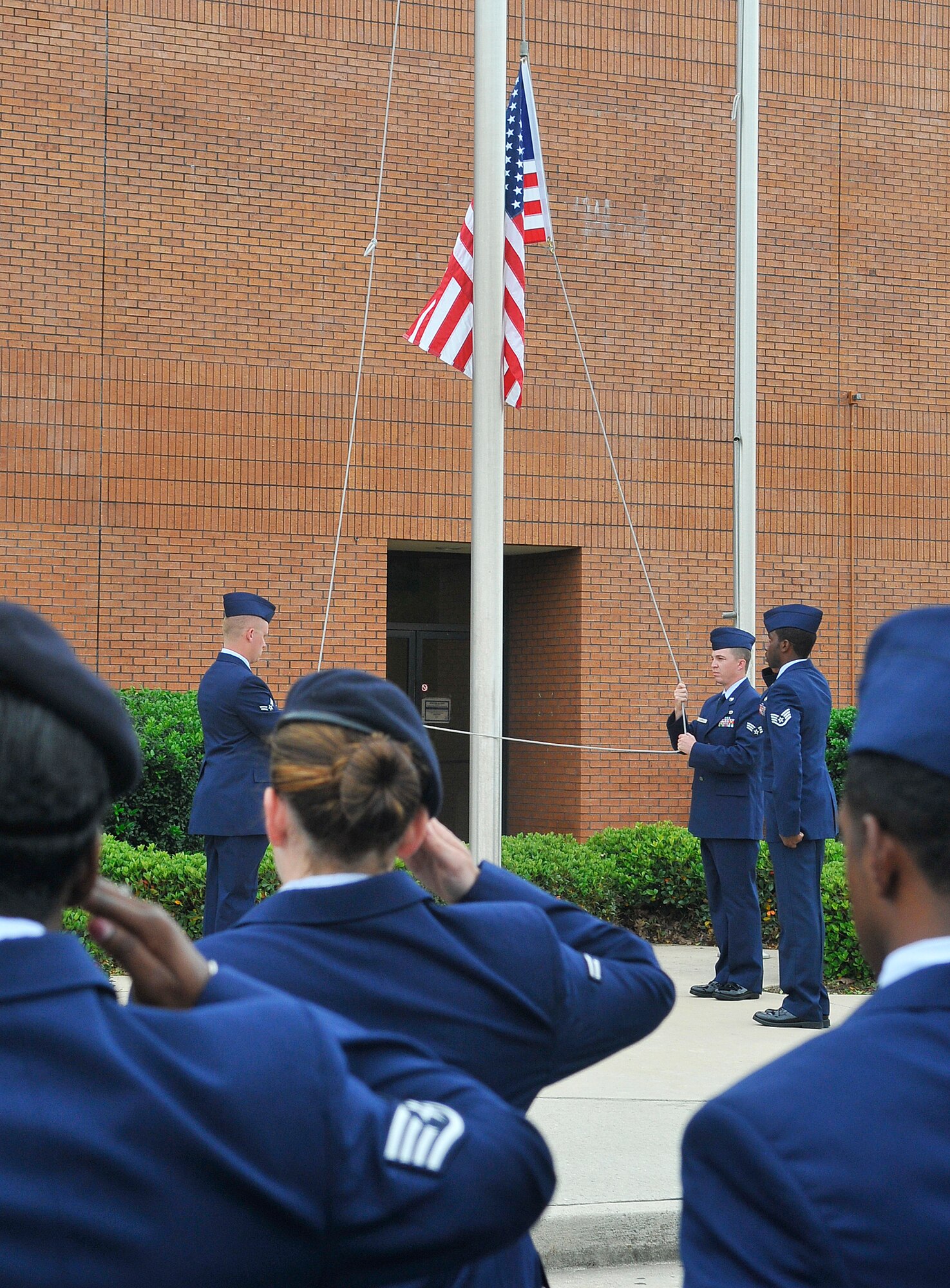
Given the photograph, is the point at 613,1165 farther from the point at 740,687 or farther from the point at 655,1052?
the point at 740,687

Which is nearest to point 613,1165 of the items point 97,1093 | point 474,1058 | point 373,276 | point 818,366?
point 474,1058

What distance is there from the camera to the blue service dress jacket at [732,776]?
7.73 meters

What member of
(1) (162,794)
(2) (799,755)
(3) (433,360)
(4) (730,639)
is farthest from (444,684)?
(2) (799,755)

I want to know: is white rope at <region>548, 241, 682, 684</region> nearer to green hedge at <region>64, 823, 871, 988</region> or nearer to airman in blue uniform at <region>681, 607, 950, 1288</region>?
green hedge at <region>64, 823, 871, 988</region>

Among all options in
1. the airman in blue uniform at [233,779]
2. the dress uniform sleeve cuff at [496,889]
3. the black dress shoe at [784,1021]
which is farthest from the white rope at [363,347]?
the dress uniform sleeve cuff at [496,889]

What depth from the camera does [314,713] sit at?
1.90 m

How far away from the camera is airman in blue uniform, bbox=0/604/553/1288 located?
3.84ft

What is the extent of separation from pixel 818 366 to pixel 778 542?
181 cm

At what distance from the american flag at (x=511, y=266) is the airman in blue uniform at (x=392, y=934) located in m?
5.65

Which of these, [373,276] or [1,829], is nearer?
[1,829]

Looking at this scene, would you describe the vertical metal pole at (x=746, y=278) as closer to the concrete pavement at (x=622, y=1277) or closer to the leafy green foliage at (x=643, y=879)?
the leafy green foliage at (x=643, y=879)

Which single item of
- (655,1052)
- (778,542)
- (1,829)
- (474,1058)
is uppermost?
(778,542)

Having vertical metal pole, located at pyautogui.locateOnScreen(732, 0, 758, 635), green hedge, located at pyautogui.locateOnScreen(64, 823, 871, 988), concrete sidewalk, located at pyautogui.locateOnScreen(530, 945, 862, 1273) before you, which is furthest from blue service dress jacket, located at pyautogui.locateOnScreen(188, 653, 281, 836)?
vertical metal pole, located at pyautogui.locateOnScreen(732, 0, 758, 635)

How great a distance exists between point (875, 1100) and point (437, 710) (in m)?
13.1
